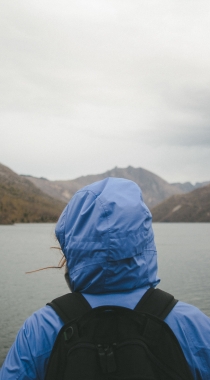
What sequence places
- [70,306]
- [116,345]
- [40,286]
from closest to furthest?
[116,345]
[70,306]
[40,286]

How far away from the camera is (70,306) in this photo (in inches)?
84.3

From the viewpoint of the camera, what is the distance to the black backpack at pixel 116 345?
6.43 ft

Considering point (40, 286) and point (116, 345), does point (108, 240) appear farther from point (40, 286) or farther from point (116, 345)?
point (40, 286)

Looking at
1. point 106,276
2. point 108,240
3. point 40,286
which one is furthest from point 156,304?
point 40,286

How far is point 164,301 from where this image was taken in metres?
2.15

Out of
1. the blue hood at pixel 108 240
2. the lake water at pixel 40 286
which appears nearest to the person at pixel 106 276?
the blue hood at pixel 108 240

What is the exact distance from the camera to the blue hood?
2.16m

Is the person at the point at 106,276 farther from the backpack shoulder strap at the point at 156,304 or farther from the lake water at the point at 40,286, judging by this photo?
the lake water at the point at 40,286

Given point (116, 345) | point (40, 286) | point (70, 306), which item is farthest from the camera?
point (40, 286)

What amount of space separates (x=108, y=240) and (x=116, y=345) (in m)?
0.51

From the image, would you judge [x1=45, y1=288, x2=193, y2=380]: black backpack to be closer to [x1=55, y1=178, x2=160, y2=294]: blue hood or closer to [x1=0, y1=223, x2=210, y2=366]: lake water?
[x1=55, y1=178, x2=160, y2=294]: blue hood

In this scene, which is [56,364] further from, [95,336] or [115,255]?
[115,255]

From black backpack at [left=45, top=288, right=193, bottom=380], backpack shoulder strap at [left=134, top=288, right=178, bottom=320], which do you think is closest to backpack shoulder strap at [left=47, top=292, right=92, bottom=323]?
black backpack at [left=45, top=288, right=193, bottom=380]

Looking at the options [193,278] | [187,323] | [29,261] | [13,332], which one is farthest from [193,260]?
[187,323]
